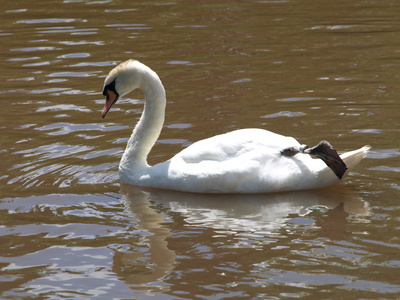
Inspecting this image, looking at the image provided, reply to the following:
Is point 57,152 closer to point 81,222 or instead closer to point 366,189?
point 81,222

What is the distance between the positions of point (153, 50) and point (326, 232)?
23.5ft

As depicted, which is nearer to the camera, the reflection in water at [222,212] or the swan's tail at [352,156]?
the reflection in water at [222,212]

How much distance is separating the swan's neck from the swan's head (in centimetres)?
9

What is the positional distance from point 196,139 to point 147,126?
0.94 meters

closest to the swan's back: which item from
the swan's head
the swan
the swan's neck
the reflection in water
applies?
the swan

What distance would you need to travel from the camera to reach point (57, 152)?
891cm

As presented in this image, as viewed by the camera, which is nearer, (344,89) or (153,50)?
(344,89)

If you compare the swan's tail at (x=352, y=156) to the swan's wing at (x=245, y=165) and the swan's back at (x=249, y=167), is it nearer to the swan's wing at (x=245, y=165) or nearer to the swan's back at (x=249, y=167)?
the swan's back at (x=249, y=167)

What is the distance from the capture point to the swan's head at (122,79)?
26.6 ft

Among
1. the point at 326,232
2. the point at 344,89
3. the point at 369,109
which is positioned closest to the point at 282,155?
the point at 326,232

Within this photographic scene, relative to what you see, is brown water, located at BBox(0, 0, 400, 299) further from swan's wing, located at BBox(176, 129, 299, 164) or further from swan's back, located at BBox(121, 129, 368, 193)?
swan's wing, located at BBox(176, 129, 299, 164)

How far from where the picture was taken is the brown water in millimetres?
5863

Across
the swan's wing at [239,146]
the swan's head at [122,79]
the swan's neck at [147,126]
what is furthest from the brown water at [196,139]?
the swan's head at [122,79]

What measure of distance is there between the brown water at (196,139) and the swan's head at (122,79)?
34.1 inches
